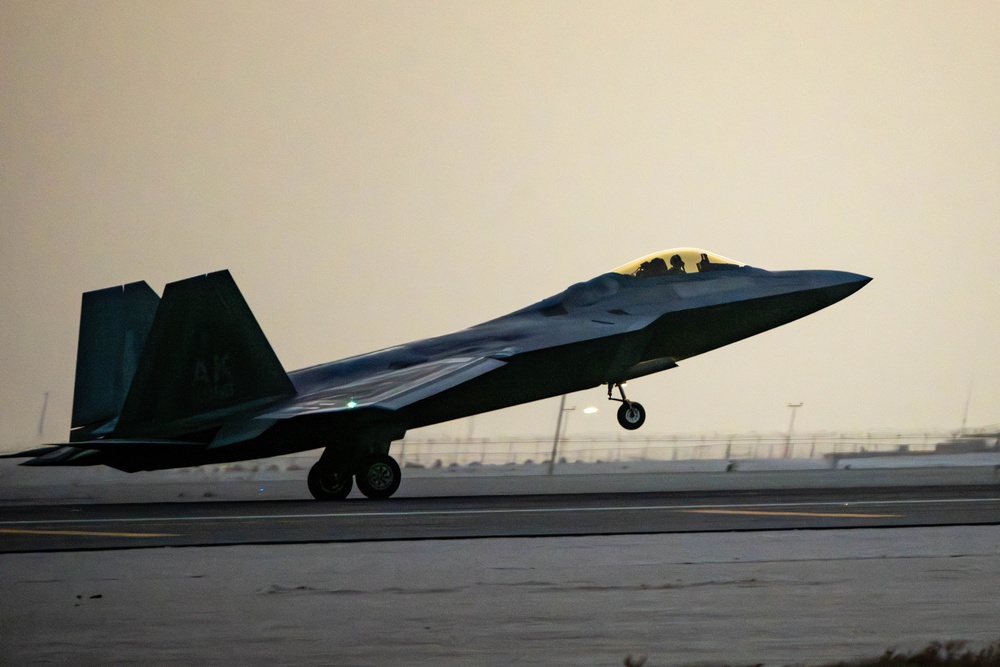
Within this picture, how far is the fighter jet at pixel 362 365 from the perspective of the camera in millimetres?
17266

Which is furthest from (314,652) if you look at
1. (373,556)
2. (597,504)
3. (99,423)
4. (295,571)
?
(99,423)

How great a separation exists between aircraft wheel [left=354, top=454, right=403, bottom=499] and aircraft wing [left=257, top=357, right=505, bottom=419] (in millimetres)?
1186

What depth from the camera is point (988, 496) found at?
56.0ft

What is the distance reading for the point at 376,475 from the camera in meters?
18.6

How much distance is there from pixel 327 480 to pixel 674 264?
774 centimetres

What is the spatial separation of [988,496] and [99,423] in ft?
48.3

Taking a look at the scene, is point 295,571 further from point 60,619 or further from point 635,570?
point 635,570

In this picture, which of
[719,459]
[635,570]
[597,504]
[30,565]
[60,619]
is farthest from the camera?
[719,459]

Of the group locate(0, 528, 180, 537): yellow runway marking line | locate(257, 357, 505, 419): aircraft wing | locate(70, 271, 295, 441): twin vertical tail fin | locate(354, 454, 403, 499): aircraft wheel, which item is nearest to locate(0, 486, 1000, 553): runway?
locate(0, 528, 180, 537): yellow runway marking line

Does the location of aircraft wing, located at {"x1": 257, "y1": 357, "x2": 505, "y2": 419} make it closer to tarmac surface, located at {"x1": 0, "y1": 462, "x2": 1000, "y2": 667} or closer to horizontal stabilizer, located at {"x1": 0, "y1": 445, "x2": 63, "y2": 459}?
tarmac surface, located at {"x1": 0, "y1": 462, "x2": 1000, "y2": 667}

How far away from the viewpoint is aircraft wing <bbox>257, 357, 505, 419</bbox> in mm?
17297

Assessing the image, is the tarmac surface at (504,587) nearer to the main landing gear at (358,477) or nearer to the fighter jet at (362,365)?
the fighter jet at (362,365)

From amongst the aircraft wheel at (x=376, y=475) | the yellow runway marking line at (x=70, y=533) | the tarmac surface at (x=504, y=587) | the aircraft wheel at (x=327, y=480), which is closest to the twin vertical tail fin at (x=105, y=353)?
the aircraft wheel at (x=327, y=480)

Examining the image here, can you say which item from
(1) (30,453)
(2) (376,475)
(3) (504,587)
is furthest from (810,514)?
(1) (30,453)
